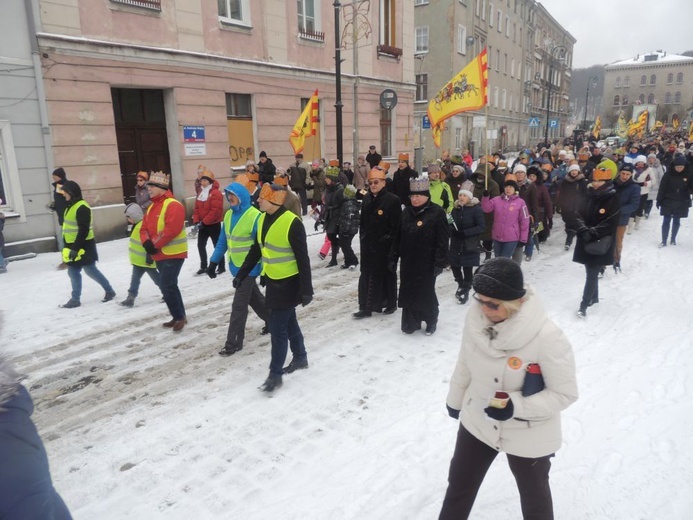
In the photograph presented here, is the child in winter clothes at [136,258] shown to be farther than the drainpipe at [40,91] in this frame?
No

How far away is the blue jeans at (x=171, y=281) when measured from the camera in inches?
238

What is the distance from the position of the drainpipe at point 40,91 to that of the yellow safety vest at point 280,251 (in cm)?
872

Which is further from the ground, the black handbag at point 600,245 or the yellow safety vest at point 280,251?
the yellow safety vest at point 280,251

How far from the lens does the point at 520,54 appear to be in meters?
50.8

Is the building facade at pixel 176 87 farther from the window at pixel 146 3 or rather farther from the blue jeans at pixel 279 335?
the blue jeans at pixel 279 335

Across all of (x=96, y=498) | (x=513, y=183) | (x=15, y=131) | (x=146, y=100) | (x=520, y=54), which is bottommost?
(x=96, y=498)

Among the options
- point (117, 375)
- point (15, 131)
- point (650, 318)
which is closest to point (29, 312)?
point (117, 375)

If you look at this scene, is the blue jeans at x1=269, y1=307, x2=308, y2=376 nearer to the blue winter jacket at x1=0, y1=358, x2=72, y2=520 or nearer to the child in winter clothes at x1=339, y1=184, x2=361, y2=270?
the blue winter jacket at x1=0, y1=358, x2=72, y2=520

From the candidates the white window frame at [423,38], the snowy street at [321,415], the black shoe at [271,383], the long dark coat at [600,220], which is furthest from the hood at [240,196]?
the white window frame at [423,38]

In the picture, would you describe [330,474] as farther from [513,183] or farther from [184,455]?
[513,183]

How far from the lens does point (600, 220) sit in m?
6.39

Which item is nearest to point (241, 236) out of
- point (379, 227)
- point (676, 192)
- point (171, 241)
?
point (171, 241)

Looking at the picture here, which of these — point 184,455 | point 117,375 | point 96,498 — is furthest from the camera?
point 117,375

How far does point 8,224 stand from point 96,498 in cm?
927
